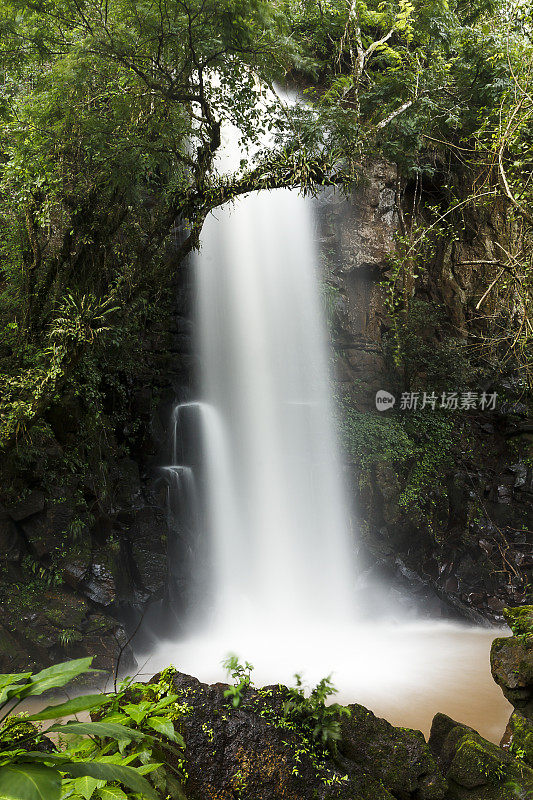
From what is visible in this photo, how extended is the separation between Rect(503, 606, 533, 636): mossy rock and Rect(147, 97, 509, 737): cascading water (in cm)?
139

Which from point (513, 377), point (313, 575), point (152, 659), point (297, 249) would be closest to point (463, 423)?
point (513, 377)

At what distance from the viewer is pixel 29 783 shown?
0.90 meters

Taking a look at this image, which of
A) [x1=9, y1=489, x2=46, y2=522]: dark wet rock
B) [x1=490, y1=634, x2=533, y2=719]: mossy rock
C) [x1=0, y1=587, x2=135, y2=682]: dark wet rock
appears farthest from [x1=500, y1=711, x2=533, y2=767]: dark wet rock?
[x1=9, y1=489, x2=46, y2=522]: dark wet rock

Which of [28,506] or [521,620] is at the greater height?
[28,506]

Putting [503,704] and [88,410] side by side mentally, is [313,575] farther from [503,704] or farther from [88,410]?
[88,410]

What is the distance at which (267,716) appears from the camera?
235 cm

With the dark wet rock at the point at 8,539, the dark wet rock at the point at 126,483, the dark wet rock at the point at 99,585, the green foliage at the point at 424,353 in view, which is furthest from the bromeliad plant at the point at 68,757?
the green foliage at the point at 424,353

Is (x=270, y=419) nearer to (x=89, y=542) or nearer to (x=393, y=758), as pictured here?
(x=89, y=542)

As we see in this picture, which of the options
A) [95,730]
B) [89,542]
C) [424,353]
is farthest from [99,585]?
[424,353]

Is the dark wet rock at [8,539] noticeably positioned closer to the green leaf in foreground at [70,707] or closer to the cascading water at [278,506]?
the cascading water at [278,506]

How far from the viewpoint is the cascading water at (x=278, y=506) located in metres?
5.61

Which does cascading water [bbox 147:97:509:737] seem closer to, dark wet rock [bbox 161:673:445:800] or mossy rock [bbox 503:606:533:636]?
mossy rock [bbox 503:606:533:636]

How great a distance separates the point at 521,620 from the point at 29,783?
3392mm

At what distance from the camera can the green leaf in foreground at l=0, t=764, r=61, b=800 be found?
87 centimetres
